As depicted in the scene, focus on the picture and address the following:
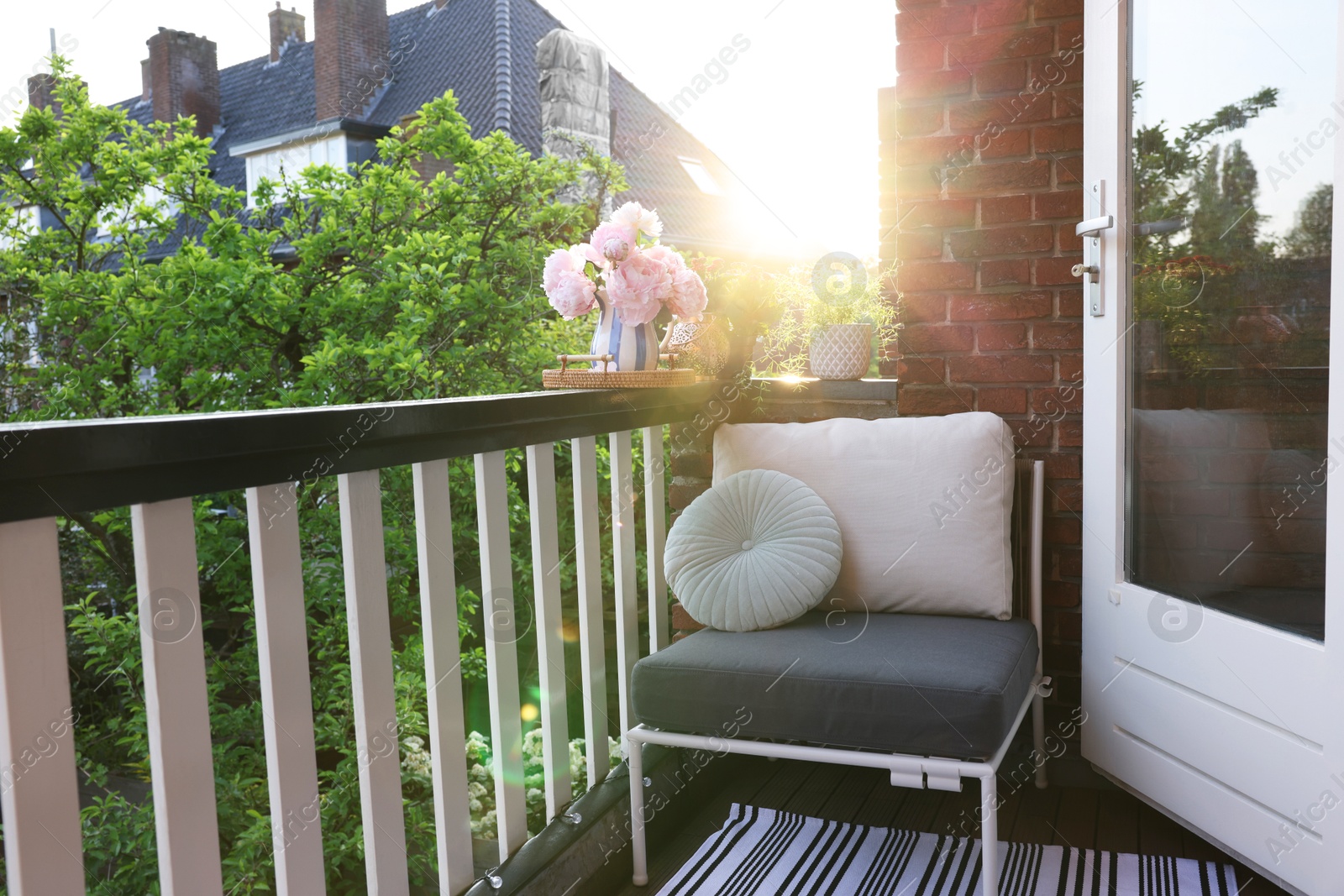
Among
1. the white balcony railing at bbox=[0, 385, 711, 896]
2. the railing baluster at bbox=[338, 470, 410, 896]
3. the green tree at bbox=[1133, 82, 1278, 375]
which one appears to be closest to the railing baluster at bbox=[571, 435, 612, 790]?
the white balcony railing at bbox=[0, 385, 711, 896]

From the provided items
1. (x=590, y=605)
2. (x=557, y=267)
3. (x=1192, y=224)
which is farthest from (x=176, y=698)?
(x=1192, y=224)

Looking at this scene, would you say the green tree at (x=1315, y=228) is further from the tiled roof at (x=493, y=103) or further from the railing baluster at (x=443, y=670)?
the tiled roof at (x=493, y=103)

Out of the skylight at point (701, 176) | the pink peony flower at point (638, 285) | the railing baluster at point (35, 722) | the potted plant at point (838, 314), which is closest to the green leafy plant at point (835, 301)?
the potted plant at point (838, 314)

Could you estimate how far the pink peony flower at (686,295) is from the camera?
2053 millimetres

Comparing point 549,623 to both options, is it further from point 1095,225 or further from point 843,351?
point 1095,225

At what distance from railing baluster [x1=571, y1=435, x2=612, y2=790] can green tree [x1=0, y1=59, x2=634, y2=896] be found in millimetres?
1072

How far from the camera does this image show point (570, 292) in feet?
6.61

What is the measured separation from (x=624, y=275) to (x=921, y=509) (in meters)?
0.82

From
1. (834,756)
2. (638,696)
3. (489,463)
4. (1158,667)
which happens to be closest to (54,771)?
(489,463)

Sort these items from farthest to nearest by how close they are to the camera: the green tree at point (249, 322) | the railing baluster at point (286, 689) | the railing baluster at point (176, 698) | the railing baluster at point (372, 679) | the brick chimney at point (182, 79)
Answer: the brick chimney at point (182, 79) < the green tree at point (249, 322) < the railing baluster at point (372, 679) < the railing baluster at point (286, 689) < the railing baluster at point (176, 698)

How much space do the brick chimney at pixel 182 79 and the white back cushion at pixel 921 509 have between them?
1392 centimetres

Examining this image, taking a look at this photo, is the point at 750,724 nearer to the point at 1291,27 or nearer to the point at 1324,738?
the point at 1324,738

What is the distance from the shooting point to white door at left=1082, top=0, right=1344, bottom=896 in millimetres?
1568

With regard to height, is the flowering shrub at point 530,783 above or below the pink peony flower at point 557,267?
below
